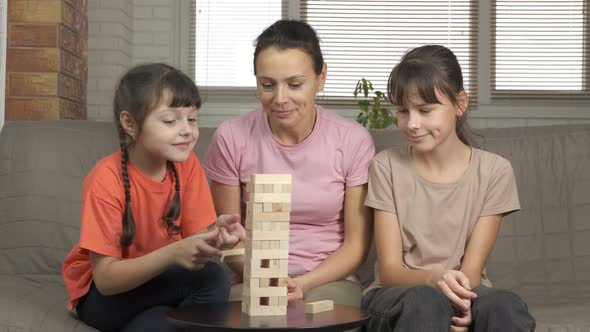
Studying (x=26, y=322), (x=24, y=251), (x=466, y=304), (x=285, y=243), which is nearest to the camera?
(x=285, y=243)

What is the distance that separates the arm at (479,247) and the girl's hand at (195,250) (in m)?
0.64

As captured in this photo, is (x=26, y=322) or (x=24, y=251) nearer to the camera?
(x=26, y=322)

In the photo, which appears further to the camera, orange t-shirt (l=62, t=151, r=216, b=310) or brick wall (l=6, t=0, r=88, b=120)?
brick wall (l=6, t=0, r=88, b=120)

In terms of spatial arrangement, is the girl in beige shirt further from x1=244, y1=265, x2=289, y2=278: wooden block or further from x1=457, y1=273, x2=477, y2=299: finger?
x1=244, y1=265, x2=289, y2=278: wooden block

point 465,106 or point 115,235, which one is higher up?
point 465,106

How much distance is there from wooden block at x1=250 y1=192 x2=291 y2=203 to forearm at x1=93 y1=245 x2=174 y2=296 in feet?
0.83

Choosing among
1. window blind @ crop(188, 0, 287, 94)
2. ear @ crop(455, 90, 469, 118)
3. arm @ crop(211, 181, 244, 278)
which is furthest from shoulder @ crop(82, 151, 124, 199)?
window blind @ crop(188, 0, 287, 94)

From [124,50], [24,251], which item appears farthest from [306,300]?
[124,50]

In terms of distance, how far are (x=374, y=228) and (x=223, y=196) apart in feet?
1.30

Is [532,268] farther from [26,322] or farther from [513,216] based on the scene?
[26,322]

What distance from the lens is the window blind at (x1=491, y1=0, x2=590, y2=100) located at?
4.93 meters

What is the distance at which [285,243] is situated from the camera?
163 cm

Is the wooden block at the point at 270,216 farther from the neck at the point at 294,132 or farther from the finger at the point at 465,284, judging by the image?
the neck at the point at 294,132

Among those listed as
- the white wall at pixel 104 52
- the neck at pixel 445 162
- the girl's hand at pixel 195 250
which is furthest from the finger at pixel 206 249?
the white wall at pixel 104 52
